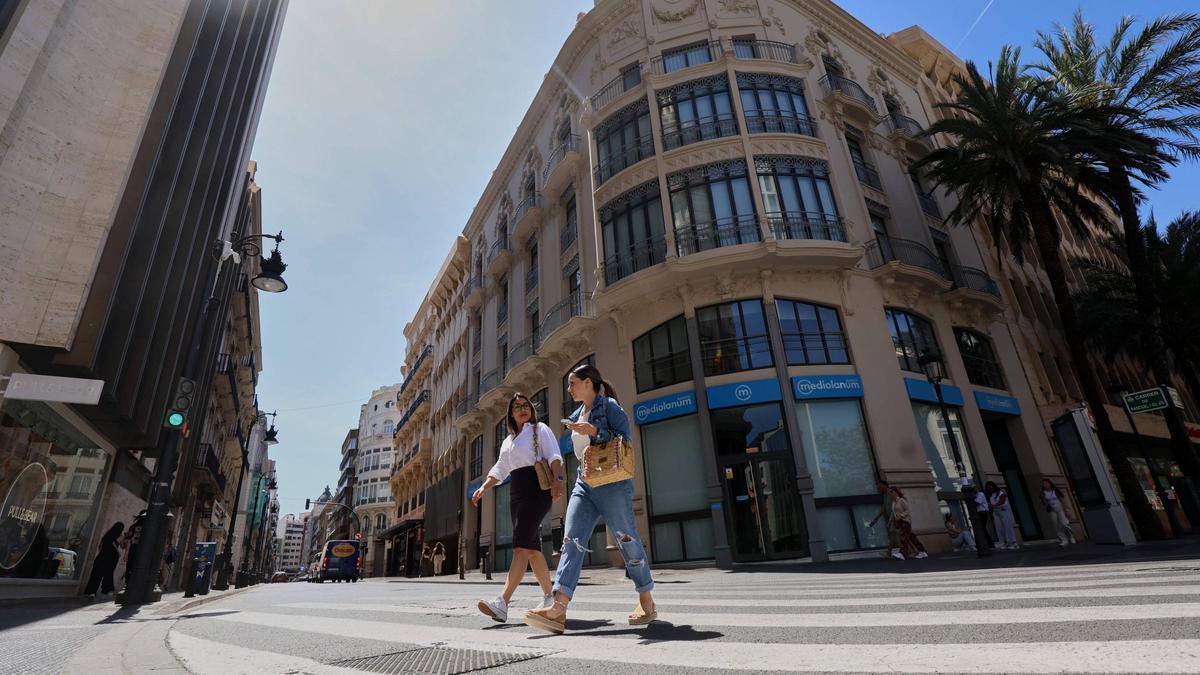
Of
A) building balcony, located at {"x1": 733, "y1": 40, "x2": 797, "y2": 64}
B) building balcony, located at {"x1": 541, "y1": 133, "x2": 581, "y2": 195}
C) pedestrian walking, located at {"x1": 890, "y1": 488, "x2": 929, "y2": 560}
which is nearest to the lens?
pedestrian walking, located at {"x1": 890, "y1": 488, "x2": 929, "y2": 560}

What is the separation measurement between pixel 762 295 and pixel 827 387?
10.4ft

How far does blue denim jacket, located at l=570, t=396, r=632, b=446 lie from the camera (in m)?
3.84

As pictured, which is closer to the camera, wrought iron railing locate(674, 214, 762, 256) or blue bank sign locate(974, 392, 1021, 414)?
wrought iron railing locate(674, 214, 762, 256)

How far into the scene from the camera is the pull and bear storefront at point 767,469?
13.7 metres

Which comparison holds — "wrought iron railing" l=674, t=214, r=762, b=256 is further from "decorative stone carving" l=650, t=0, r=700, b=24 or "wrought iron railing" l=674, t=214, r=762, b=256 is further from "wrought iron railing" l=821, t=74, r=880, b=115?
"decorative stone carving" l=650, t=0, r=700, b=24

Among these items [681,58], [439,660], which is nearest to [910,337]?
[681,58]

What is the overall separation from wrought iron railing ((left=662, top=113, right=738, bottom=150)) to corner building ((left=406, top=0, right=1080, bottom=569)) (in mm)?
105

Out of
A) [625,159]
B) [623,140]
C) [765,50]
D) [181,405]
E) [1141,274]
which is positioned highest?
[765,50]

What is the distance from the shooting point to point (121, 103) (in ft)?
37.1

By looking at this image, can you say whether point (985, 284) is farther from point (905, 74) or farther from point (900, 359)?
point (905, 74)

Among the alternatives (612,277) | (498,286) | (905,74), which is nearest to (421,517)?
(498,286)

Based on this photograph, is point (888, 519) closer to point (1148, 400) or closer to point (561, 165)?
point (1148, 400)

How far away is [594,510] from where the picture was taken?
4000 millimetres

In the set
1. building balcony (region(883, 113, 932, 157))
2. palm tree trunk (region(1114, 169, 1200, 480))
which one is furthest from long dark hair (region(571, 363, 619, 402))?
building balcony (region(883, 113, 932, 157))
